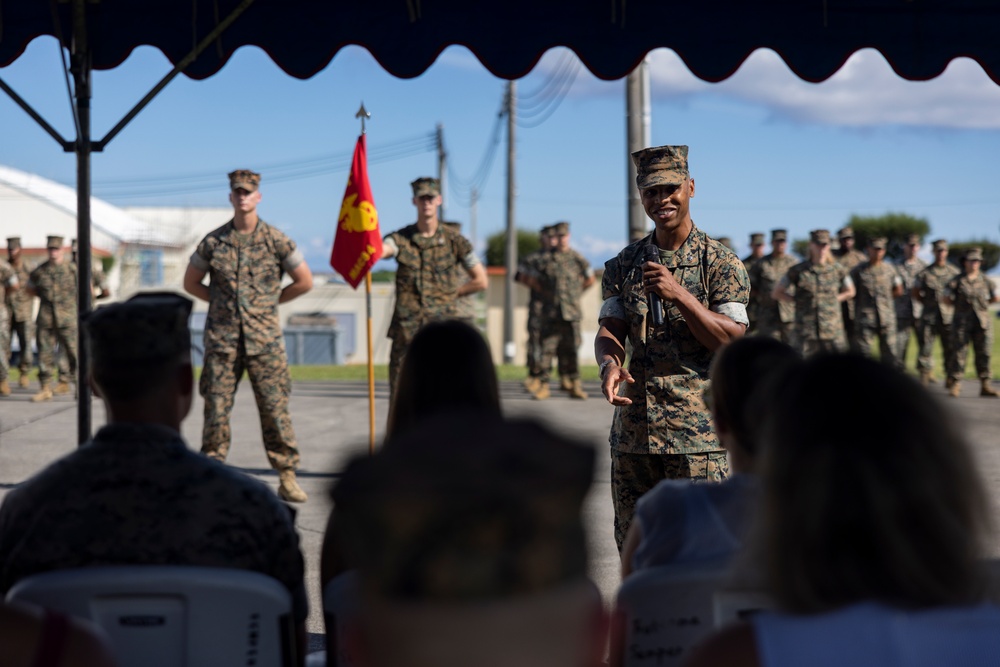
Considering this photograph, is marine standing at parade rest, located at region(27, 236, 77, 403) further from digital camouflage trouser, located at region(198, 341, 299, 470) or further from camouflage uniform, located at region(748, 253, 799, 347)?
camouflage uniform, located at region(748, 253, 799, 347)

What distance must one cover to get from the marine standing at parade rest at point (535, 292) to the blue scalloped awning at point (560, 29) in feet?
33.7

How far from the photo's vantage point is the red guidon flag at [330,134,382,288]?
795 cm

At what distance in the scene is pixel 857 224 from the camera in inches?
2362

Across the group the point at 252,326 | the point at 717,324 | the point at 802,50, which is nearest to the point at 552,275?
the point at 252,326

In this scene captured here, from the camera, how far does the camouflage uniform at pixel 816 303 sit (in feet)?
49.1

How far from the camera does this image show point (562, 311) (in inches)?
589

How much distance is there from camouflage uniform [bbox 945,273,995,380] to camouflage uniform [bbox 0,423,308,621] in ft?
50.9

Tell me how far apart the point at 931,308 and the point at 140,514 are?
55.7ft

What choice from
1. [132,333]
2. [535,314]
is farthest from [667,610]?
[535,314]

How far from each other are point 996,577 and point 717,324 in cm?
254

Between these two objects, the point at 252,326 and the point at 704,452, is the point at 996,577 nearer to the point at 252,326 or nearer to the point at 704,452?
the point at 704,452

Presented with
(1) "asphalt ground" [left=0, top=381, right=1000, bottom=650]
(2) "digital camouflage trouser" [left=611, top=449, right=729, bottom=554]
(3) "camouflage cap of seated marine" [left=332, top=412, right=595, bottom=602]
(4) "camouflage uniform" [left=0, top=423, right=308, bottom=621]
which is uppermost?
(3) "camouflage cap of seated marine" [left=332, top=412, right=595, bottom=602]

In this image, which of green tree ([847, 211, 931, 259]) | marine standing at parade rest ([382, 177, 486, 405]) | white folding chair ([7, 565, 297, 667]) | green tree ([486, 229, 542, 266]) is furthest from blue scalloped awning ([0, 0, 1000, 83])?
green tree ([847, 211, 931, 259])

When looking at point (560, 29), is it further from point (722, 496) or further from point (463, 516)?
point (463, 516)
